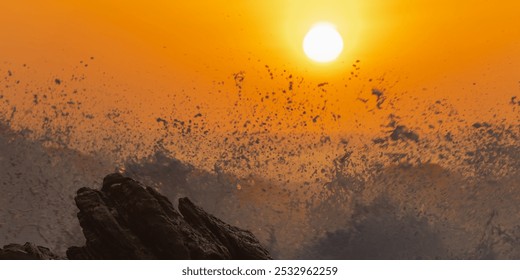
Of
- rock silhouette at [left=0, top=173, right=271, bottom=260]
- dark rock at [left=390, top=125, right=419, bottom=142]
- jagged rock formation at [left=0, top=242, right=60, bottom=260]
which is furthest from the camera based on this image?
dark rock at [left=390, top=125, right=419, bottom=142]

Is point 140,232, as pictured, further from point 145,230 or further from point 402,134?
point 402,134

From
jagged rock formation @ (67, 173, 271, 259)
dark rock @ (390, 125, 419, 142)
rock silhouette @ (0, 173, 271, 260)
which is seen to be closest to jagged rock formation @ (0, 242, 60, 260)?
rock silhouette @ (0, 173, 271, 260)

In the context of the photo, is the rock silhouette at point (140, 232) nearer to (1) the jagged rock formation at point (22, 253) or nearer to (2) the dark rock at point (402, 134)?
(1) the jagged rock formation at point (22, 253)

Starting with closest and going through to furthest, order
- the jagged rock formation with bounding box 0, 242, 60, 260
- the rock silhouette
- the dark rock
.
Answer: the jagged rock formation with bounding box 0, 242, 60, 260, the rock silhouette, the dark rock

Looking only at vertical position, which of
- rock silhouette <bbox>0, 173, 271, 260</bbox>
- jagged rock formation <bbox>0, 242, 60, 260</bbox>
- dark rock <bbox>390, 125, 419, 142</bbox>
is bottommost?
jagged rock formation <bbox>0, 242, 60, 260</bbox>

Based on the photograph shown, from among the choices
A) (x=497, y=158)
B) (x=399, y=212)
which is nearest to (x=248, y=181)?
(x=399, y=212)

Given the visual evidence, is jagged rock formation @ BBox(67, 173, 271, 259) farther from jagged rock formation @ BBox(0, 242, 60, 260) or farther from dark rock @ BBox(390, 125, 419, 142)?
dark rock @ BBox(390, 125, 419, 142)

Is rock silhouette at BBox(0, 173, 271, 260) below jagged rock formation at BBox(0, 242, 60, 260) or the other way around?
the other way around

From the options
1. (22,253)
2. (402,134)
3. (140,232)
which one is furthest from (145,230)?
(402,134)

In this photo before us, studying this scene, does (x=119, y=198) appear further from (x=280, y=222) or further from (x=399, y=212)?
(x=399, y=212)

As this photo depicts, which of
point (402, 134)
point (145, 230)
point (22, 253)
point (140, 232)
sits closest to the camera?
point (22, 253)
